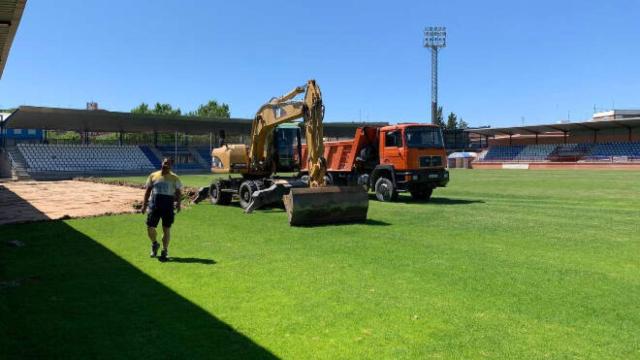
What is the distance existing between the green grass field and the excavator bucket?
607mm

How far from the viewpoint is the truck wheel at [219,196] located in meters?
19.6

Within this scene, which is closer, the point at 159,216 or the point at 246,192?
the point at 159,216

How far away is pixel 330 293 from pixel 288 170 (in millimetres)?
12412

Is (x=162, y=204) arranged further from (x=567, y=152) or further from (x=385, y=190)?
(x=567, y=152)

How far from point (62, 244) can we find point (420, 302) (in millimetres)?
8096

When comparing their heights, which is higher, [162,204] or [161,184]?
[161,184]

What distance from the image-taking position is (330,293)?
7.04 m

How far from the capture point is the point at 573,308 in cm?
625

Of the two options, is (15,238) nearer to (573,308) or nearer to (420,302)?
(420,302)

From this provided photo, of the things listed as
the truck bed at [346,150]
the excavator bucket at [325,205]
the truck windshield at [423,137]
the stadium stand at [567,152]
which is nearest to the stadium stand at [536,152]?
the stadium stand at [567,152]

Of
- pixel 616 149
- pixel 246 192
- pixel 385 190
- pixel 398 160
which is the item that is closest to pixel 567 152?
pixel 616 149

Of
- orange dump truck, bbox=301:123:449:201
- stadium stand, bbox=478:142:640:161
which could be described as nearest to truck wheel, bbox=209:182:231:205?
orange dump truck, bbox=301:123:449:201

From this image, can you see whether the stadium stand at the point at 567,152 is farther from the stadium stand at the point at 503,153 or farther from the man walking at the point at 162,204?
the man walking at the point at 162,204

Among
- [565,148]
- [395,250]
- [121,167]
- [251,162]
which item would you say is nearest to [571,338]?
[395,250]
